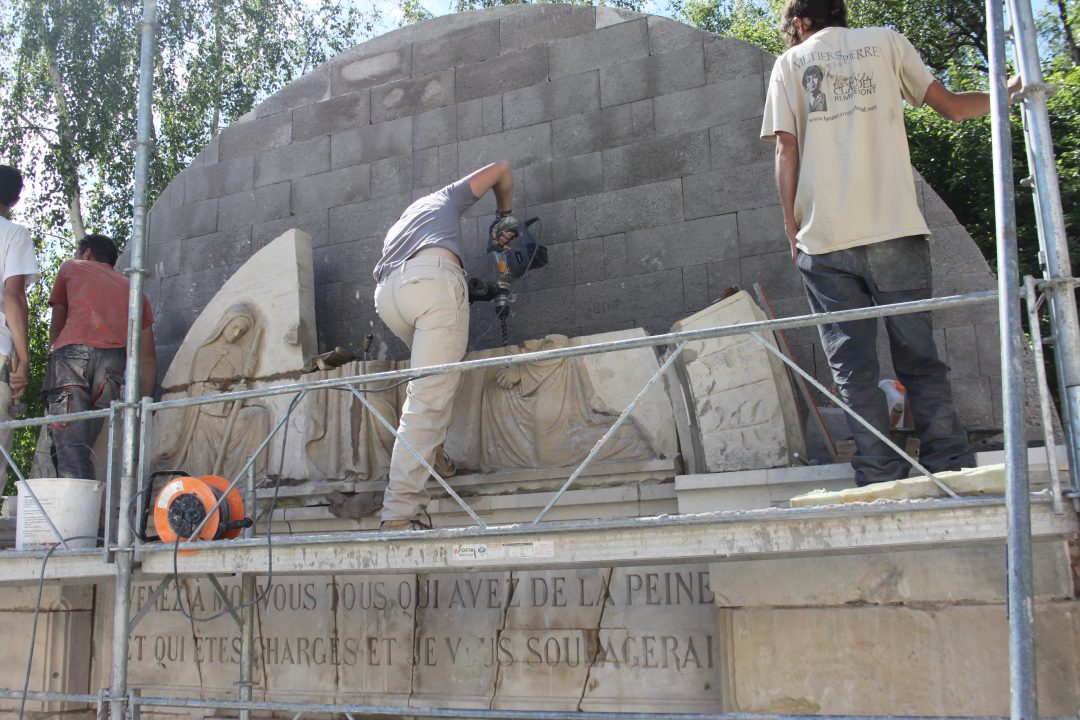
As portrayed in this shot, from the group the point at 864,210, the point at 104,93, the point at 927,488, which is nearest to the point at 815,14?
the point at 864,210

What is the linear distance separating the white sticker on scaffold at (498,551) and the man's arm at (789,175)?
5.19 feet

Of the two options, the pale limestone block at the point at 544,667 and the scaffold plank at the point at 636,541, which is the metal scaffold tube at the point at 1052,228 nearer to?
the scaffold plank at the point at 636,541

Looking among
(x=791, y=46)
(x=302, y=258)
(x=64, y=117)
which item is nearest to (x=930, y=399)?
(x=791, y=46)

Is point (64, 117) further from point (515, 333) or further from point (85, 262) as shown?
point (515, 333)

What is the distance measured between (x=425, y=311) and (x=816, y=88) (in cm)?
202

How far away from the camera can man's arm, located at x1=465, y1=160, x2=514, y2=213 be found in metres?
5.82

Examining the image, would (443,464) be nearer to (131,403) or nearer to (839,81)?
(131,403)

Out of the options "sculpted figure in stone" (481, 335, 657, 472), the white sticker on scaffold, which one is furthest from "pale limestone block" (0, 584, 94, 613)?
the white sticker on scaffold

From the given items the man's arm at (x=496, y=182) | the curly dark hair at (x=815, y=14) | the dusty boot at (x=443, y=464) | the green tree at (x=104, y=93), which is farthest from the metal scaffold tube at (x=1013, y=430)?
the green tree at (x=104, y=93)

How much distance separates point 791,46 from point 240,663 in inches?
151

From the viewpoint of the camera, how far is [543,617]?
5.20 metres

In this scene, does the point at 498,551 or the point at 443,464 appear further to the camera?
the point at 443,464

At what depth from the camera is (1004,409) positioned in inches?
122

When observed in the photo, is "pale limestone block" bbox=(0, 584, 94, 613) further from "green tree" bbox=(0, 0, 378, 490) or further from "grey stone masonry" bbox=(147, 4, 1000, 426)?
"green tree" bbox=(0, 0, 378, 490)
